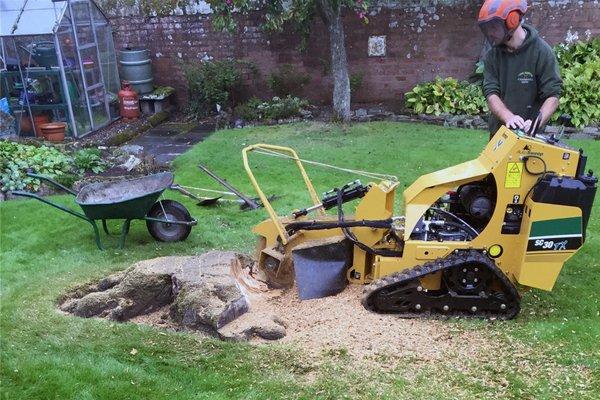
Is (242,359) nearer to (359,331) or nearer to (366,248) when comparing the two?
(359,331)

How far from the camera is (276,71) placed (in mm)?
11711

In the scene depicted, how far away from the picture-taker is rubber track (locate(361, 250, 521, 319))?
3.73 meters

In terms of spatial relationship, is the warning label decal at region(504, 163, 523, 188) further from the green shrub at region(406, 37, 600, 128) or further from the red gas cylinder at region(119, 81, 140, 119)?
the red gas cylinder at region(119, 81, 140, 119)

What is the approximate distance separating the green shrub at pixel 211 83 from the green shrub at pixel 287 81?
2.27ft

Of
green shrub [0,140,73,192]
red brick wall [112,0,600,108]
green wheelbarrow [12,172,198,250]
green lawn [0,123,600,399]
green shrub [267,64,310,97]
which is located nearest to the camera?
green lawn [0,123,600,399]

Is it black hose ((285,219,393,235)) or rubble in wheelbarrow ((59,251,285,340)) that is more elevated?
black hose ((285,219,393,235))

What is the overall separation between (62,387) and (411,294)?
2175 mm

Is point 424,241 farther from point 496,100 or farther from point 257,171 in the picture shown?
point 257,171

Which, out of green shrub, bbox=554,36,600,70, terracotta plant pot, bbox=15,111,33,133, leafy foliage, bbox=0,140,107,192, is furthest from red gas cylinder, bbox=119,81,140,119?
green shrub, bbox=554,36,600,70

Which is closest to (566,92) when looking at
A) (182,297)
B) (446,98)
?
(446,98)

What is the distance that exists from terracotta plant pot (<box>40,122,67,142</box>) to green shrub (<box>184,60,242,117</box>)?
274cm

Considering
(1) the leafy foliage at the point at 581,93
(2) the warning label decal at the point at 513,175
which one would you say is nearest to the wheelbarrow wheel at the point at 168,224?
(2) the warning label decal at the point at 513,175

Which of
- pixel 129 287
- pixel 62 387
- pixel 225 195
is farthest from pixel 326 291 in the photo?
pixel 225 195

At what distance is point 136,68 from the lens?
11.8 m
